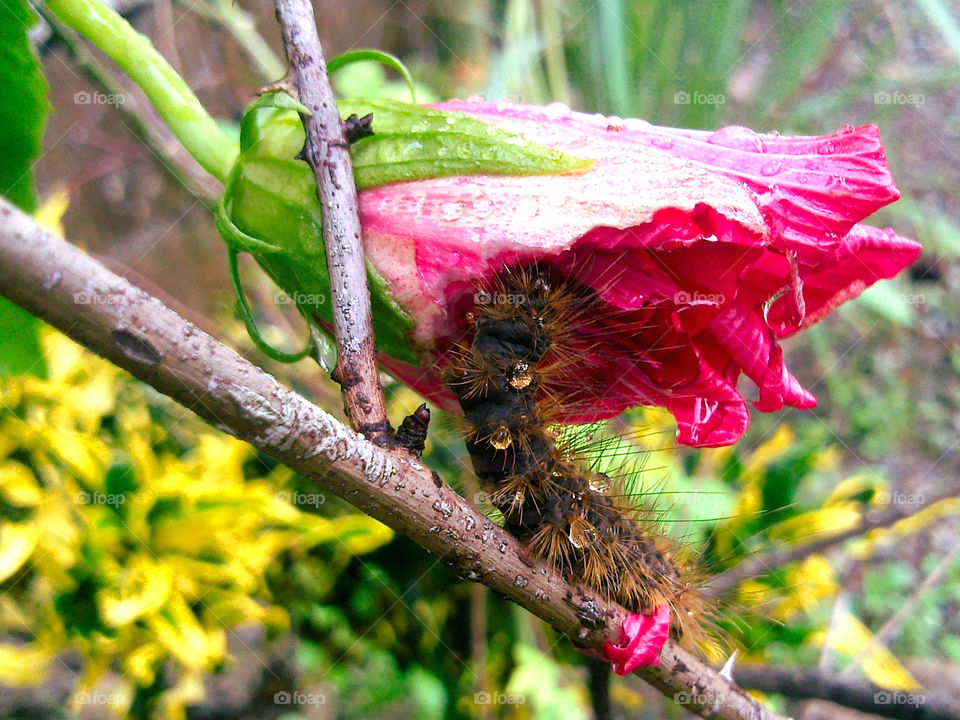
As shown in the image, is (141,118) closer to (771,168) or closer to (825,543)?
(771,168)

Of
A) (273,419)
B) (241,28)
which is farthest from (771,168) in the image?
(241,28)

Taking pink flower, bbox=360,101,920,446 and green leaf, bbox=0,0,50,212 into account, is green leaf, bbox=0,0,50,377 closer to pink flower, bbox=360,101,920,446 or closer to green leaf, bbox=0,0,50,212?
green leaf, bbox=0,0,50,212

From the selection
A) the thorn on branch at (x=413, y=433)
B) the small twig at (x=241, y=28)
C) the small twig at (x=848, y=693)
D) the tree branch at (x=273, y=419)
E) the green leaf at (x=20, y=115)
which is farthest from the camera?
the small twig at (x=241, y=28)

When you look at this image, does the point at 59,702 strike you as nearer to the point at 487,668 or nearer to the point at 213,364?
the point at 487,668

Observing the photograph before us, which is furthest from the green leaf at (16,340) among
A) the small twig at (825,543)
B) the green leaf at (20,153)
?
the small twig at (825,543)

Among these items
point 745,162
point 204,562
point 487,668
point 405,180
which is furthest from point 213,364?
point 487,668

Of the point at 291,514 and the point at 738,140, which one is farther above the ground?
the point at 738,140

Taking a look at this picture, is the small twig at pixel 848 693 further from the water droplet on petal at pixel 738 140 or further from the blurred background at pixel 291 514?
the water droplet on petal at pixel 738 140

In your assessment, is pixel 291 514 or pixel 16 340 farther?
pixel 291 514
